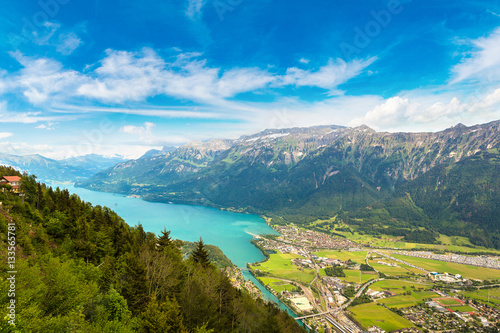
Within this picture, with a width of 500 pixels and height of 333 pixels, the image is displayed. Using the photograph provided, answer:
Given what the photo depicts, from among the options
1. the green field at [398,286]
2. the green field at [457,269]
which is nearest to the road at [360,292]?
the green field at [398,286]

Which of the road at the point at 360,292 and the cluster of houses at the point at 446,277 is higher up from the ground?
the road at the point at 360,292

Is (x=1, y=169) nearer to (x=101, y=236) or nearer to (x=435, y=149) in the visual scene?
(x=101, y=236)

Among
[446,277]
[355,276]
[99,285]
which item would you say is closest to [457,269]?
[446,277]

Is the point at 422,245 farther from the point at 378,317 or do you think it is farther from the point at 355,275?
the point at 378,317

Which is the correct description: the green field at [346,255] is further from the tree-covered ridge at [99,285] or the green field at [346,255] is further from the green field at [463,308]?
the tree-covered ridge at [99,285]

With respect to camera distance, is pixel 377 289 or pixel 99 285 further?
pixel 377 289
